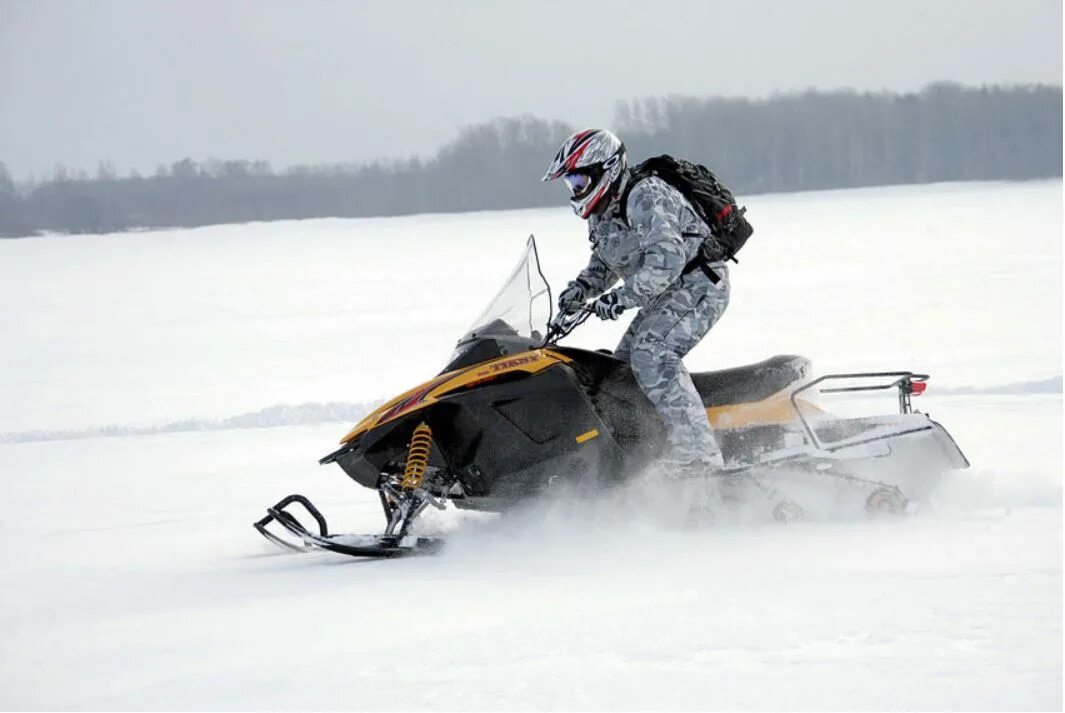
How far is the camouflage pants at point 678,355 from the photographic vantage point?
489 cm

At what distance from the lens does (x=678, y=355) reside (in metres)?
4.98

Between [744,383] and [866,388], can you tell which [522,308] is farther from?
[866,388]

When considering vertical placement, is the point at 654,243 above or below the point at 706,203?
below

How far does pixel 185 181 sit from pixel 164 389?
99.9ft

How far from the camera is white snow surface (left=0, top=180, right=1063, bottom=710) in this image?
320 centimetres

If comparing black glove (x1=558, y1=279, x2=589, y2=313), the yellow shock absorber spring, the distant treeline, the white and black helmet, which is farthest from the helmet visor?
the distant treeline

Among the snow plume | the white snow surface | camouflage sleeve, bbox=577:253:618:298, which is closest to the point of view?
the white snow surface

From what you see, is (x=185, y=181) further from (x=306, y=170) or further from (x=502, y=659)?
(x=502, y=659)

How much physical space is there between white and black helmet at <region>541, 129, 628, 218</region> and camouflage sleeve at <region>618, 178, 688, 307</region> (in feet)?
0.42

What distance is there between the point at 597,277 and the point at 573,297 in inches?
8.6

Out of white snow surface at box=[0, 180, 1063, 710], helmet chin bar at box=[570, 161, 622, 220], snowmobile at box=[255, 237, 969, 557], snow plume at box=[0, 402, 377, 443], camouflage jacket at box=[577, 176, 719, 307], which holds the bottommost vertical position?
snow plume at box=[0, 402, 377, 443]

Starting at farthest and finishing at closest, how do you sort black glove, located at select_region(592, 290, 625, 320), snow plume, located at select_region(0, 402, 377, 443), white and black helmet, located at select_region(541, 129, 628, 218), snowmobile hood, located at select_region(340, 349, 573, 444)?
snow plume, located at select_region(0, 402, 377, 443)
white and black helmet, located at select_region(541, 129, 628, 218)
black glove, located at select_region(592, 290, 625, 320)
snowmobile hood, located at select_region(340, 349, 573, 444)

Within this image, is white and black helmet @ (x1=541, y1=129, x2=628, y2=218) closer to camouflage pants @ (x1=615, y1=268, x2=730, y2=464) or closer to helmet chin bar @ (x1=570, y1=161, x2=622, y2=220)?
helmet chin bar @ (x1=570, y1=161, x2=622, y2=220)

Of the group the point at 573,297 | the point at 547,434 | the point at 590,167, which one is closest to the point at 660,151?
the point at 573,297
